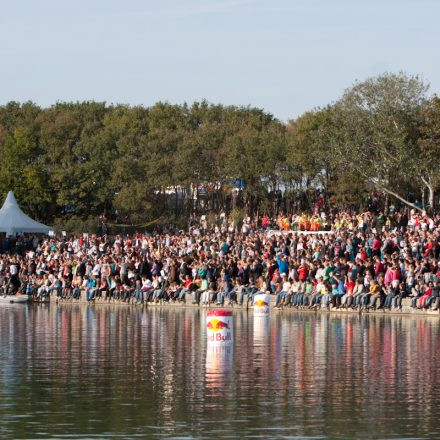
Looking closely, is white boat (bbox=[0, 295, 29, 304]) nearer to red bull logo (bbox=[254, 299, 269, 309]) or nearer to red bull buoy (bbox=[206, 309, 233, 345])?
red bull logo (bbox=[254, 299, 269, 309])

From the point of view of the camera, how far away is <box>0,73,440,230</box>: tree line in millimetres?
78875

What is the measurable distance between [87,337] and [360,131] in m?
43.0

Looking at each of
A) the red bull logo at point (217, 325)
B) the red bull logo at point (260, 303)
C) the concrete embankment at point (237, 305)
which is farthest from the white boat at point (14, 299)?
the red bull logo at point (217, 325)

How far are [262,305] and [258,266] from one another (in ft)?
19.5

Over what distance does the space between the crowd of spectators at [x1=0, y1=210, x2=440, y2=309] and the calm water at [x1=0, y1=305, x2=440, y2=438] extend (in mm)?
6542

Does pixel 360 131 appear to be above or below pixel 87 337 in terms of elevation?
above

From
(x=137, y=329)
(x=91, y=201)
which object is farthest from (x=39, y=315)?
(x=91, y=201)

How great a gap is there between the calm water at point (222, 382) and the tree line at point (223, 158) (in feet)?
117

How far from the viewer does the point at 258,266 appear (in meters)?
55.5

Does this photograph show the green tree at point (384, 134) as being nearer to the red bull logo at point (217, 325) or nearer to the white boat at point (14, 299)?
the white boat at point (14, 299)

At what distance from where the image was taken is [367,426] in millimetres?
21766

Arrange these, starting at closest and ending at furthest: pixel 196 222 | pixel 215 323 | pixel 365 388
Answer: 1. pixel 365 388
2. pixel 215 323
3. pixel 196 222

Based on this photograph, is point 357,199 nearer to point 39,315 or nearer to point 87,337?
point 39,315

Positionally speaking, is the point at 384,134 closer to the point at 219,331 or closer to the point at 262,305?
the point at 262,305
